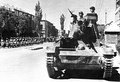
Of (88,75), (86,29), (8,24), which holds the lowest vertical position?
(88,75)

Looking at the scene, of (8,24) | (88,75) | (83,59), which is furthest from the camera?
(8,24)

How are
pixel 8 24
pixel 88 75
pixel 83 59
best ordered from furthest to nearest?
1. pixel 8 24
2. pixel 88 75
3. pixel 83 59

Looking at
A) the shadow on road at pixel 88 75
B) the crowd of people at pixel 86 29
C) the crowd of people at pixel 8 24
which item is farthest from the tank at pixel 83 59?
the crowd of people at pixel 8 24

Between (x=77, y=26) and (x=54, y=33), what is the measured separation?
282ft

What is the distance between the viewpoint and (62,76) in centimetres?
778

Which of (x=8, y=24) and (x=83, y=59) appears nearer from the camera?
(x=83, y=59)

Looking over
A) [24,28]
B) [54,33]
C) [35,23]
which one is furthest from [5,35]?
[54,33]

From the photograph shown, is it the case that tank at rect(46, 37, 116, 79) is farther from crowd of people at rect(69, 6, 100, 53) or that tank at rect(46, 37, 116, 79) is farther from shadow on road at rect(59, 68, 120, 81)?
crowd of people at rect(69, 6, 100, 53)

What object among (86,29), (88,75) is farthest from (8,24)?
(88,75)

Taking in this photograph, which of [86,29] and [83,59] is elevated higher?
[86,29]

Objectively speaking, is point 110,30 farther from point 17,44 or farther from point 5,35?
point 5,35

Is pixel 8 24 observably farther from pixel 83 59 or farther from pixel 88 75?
pixel 83 59

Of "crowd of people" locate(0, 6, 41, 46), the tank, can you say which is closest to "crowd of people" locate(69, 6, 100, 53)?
the tank

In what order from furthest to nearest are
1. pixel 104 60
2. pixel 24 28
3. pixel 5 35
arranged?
pixel 24 28 → pixel 5 35 → pixel 104 60
